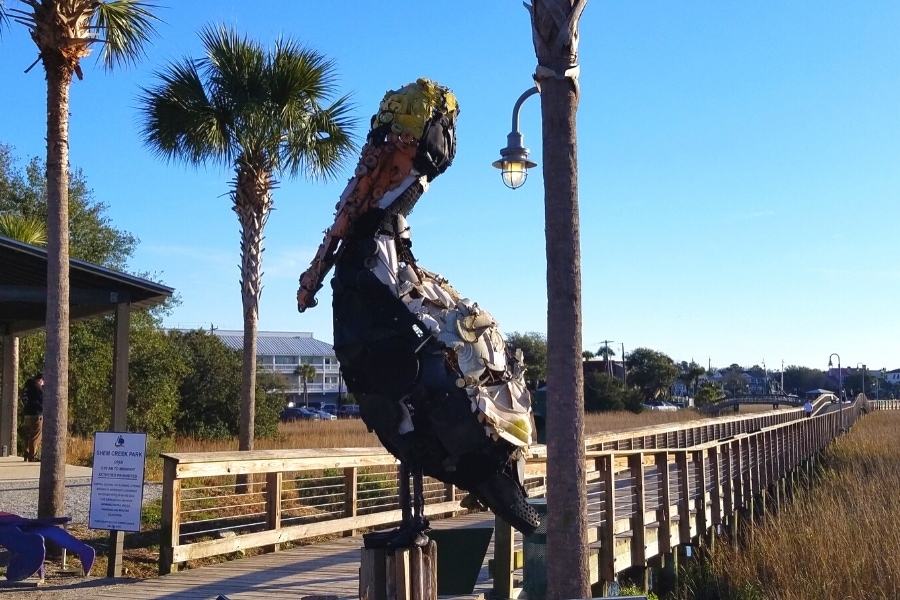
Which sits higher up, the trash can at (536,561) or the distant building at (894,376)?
the distant building at (894,376)

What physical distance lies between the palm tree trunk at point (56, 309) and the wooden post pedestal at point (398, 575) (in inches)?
231

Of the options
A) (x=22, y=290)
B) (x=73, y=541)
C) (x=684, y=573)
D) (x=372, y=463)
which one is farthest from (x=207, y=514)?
(x=684, y=573)

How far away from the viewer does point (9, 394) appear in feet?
58.7

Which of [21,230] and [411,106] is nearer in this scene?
[411,106]

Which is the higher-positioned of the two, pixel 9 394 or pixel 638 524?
pixel 9 394

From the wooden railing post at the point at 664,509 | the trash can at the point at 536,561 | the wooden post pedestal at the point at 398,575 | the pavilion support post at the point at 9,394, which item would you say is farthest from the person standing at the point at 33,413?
the wooden post pedestal at the point at 398,575

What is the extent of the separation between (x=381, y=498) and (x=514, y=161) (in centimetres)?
573

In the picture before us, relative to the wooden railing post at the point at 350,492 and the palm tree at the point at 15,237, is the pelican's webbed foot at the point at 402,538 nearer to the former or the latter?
the wooden railing post at the point at 350,492

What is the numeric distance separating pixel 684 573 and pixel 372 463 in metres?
4.18

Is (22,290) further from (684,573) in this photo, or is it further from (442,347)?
(442,347)

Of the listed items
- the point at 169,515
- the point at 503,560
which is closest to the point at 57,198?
the point at 169,515

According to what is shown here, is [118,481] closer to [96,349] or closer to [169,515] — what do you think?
[169,515]

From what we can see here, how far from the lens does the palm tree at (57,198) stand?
915 cm

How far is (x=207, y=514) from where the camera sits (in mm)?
10867
